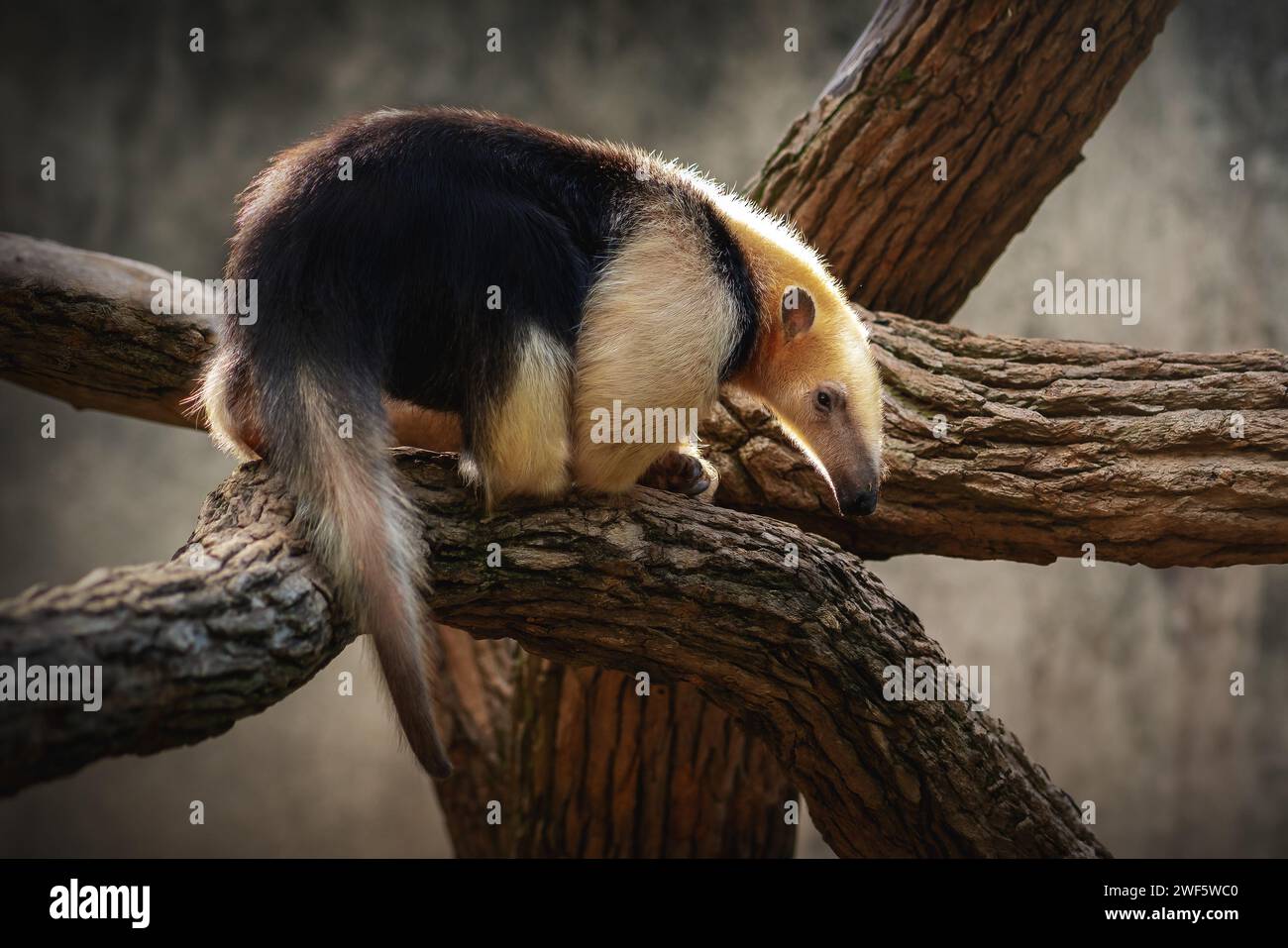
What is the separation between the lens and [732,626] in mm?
3709

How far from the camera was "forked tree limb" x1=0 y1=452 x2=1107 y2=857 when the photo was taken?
3.13 m

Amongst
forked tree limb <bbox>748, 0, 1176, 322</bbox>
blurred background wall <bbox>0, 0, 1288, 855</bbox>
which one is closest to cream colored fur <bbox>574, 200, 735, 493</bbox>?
forked tree limb <bbox>748, 0, 1176, 322</bbox>

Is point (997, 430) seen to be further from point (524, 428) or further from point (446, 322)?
point (446, 322)

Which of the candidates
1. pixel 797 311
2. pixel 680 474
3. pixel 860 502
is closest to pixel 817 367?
pixel 797 311

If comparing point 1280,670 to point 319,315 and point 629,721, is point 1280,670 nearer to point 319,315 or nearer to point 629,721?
point 629,721

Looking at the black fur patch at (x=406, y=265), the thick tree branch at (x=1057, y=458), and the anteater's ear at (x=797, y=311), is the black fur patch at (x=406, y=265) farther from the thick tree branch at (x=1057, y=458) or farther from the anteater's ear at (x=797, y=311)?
the thick tree branch at (x=1057, y=458)

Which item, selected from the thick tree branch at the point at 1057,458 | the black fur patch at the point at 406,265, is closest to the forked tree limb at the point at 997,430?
the thick tree branch at the point at 1057,458

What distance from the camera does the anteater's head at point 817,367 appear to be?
4.14 metres

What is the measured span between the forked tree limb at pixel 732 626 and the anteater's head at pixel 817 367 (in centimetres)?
40

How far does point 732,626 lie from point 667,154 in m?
6.32

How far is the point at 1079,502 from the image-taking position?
4.37 meters
